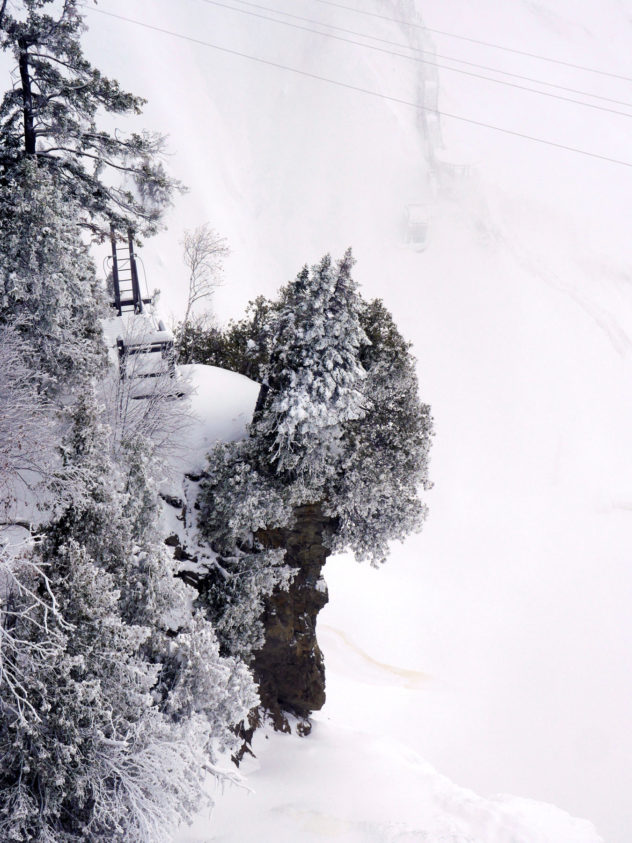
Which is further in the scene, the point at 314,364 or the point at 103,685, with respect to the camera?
the point at 314,364

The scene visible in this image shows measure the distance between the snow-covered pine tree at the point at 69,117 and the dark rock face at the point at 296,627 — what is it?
1051cm

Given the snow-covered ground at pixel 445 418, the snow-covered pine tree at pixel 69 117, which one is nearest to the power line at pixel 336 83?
the snow-covered ground at pixel 445 418

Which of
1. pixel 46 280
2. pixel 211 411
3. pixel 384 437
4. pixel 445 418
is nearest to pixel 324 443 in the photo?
pixel 384 437

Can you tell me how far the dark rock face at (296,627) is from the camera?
63.5ft

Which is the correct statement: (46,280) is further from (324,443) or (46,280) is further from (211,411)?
(324,443)

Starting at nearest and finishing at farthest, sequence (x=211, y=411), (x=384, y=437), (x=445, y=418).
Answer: (x=384, y=437), (x=211, y=411), (x=445, y=418)

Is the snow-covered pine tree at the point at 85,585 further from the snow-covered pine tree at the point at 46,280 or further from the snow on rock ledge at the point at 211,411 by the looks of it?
the snow on rock ledge at the point at 211,411

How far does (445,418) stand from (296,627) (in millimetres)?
40680

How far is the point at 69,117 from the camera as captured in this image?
46.8ft

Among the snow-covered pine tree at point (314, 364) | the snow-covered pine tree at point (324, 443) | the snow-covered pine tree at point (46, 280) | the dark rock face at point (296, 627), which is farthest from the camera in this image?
the dark rock face at point (296, 627)

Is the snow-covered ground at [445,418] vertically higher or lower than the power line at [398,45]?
lower

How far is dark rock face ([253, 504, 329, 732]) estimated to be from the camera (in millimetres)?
19344

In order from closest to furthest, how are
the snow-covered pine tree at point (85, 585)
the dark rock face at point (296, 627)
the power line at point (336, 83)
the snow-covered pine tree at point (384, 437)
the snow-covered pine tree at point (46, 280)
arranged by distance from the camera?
the snow-covered pine tree at point (85, 585)
the snow-covered pine tree at point (46, 280)
the snow-covered pine tree at point (384, 437)
the dark rock face at point (296, 627)
the power line at point (336, 83)

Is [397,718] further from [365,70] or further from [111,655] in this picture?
[365,70]
